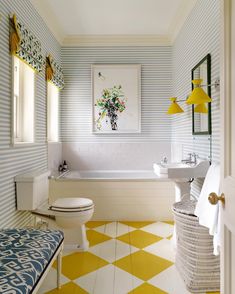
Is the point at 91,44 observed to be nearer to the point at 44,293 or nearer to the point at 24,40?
the point at 24,40

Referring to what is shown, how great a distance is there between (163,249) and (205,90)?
5.42 ft

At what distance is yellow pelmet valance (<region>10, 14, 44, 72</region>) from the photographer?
2361 millimetres

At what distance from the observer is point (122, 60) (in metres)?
4.39

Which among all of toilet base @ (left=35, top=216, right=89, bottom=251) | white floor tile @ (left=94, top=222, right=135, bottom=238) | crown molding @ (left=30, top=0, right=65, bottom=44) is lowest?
white floor tile @ (left=94, top=222, right=135, bottom=238)

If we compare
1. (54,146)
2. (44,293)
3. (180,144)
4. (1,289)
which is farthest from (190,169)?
(54,146)

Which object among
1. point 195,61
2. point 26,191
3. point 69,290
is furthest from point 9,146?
point 195,61

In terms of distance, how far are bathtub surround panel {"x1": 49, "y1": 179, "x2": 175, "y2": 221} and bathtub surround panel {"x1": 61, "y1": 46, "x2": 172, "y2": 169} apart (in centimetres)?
91

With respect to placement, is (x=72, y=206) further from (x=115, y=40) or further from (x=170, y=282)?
(x=115, y=40)

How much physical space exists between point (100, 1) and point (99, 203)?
253 centimetres

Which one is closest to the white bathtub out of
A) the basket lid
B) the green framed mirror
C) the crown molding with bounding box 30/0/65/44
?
the green framed mirror

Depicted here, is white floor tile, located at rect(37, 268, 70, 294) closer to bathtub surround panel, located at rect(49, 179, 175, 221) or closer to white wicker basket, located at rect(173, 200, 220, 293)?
white wicker basket, located at rect(173, 200, 220, 293)

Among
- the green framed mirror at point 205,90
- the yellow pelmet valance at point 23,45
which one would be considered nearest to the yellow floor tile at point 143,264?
the green framed mirror at point 205,90

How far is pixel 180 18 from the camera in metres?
3.50

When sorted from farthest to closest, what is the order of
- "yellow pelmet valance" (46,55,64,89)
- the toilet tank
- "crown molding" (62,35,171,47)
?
1. "crown molding" (62,35,171,47)
2. "yellow pelmet valance" (46,55,64,89)
3. the toilet tank
